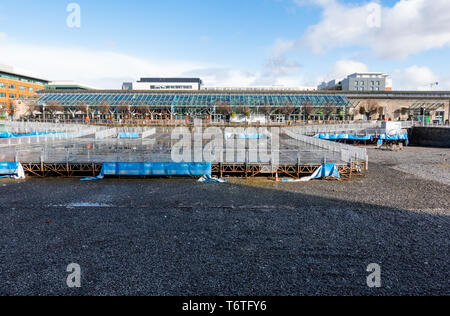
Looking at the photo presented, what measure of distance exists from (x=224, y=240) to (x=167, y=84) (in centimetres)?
11076

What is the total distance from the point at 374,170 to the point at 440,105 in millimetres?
62191

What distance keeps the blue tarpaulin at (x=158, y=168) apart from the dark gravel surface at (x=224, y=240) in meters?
2.44

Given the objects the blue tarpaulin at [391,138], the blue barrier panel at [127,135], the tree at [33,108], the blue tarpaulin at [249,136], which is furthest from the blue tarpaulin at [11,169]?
the tree at [33,108]

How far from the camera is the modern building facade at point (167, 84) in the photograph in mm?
110875

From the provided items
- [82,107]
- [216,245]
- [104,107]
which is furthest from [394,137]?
[82,107]

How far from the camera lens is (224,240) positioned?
871 centimetres

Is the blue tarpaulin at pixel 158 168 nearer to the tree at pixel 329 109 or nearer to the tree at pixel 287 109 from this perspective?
the tree at pixel 287 109

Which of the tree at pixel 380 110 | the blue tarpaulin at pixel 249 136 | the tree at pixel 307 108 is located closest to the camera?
the blue tarpaulin at pixel 249 136

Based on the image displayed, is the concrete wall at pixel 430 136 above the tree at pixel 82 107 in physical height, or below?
below

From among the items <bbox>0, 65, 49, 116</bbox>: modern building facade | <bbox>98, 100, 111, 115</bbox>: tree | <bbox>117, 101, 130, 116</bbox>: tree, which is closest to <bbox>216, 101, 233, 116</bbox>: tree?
<bbox>117, 101, 130, 116</bbox>: tree
